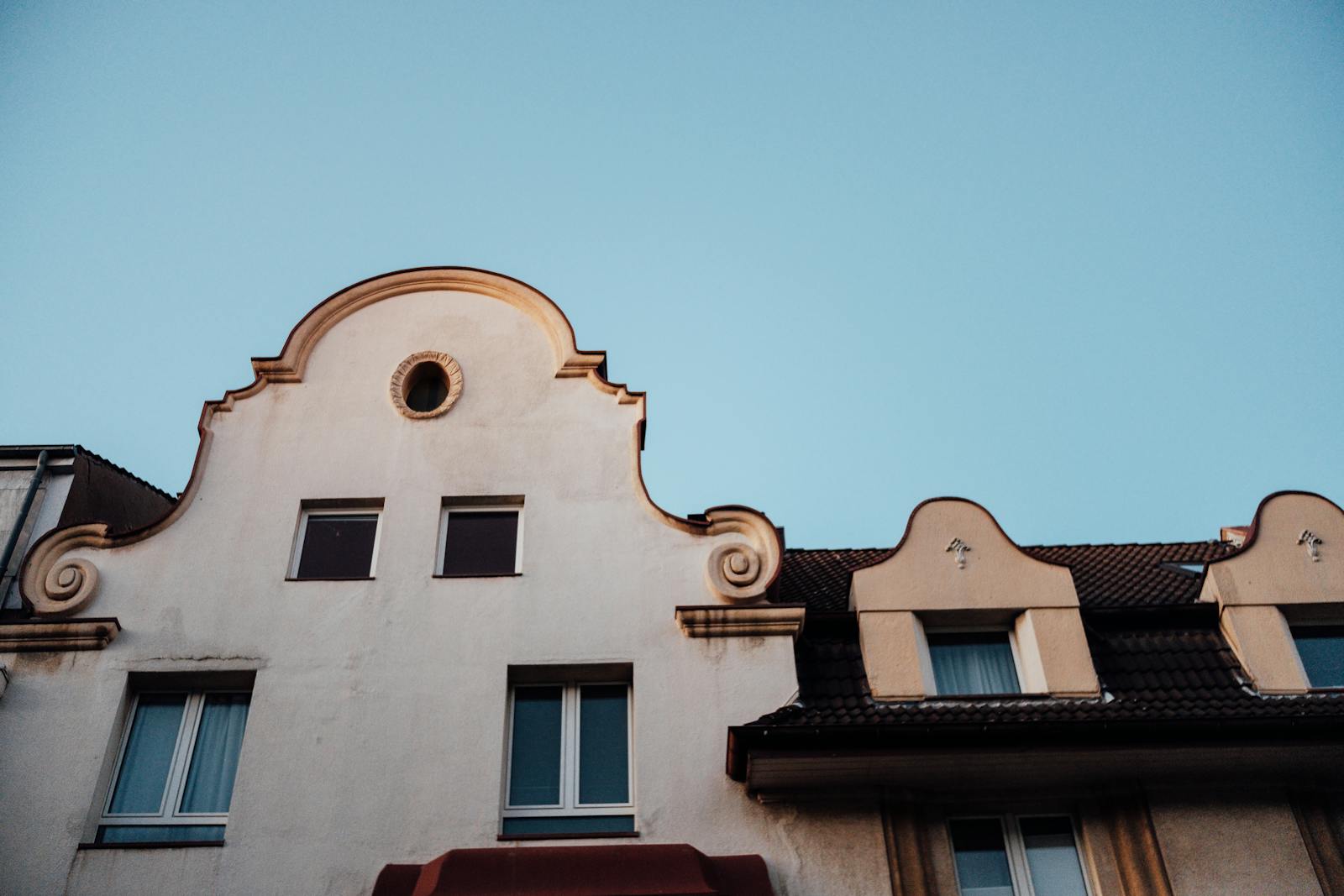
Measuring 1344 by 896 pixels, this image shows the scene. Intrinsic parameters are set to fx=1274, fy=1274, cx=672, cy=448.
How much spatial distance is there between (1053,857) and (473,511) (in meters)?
7.15

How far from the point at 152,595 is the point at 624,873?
620 centimetres

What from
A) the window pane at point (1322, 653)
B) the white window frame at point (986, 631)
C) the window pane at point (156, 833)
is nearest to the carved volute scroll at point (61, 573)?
the window pane at point (156, 833)

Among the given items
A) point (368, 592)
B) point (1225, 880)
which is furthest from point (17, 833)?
point (1225, 880)

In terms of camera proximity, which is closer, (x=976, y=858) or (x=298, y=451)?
(x=976, y=858)

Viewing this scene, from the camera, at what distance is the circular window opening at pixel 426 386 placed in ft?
51.2

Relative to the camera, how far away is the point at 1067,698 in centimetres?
1322

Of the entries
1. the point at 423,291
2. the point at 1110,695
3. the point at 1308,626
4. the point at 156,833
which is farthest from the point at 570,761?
the point at 1308,626

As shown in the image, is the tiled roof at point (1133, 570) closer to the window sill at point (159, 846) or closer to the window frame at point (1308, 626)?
the window frame at point (1308, 626)

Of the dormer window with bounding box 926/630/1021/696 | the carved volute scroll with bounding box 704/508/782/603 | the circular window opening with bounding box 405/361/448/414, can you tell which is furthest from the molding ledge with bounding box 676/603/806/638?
the circular window opening with bounding box 405/361/448/414

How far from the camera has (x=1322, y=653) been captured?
14031mm

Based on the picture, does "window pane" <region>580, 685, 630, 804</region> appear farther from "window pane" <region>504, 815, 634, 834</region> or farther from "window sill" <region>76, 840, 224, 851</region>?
"window sill" <region>76, 840, 224, 851</region>

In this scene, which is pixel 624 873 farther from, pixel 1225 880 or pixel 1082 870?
pixel 1225 880

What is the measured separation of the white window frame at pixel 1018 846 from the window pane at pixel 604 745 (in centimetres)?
322

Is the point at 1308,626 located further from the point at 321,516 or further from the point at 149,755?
the point at 149,755
